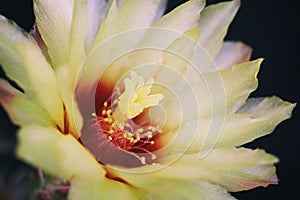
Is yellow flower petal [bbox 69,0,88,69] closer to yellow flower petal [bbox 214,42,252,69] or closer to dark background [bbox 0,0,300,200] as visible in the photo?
yellow flower petal [bbox 214,42,252,69]

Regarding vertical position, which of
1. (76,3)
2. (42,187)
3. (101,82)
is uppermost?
(76,3)

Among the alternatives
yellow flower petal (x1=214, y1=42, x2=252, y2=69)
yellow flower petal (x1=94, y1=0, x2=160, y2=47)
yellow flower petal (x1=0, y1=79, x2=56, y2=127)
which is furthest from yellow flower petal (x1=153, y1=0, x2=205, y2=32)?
yellow flower petal (x1=0, y1=79, x2=56, y2=127)

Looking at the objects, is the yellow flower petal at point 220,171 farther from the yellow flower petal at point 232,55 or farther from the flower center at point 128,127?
the yellow flower petal at point 232,55

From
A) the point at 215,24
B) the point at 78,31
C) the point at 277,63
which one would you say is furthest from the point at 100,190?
the point at 277,63

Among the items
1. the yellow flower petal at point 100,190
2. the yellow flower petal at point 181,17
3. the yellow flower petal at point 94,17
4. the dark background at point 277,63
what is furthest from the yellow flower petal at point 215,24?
the dark background at point 277,63

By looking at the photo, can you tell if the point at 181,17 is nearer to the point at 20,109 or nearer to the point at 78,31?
the point at 78,31

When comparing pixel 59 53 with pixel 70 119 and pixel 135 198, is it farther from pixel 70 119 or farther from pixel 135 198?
pixel 135 198

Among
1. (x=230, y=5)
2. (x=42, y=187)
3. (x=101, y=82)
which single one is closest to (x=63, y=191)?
(x=42, y=187)
